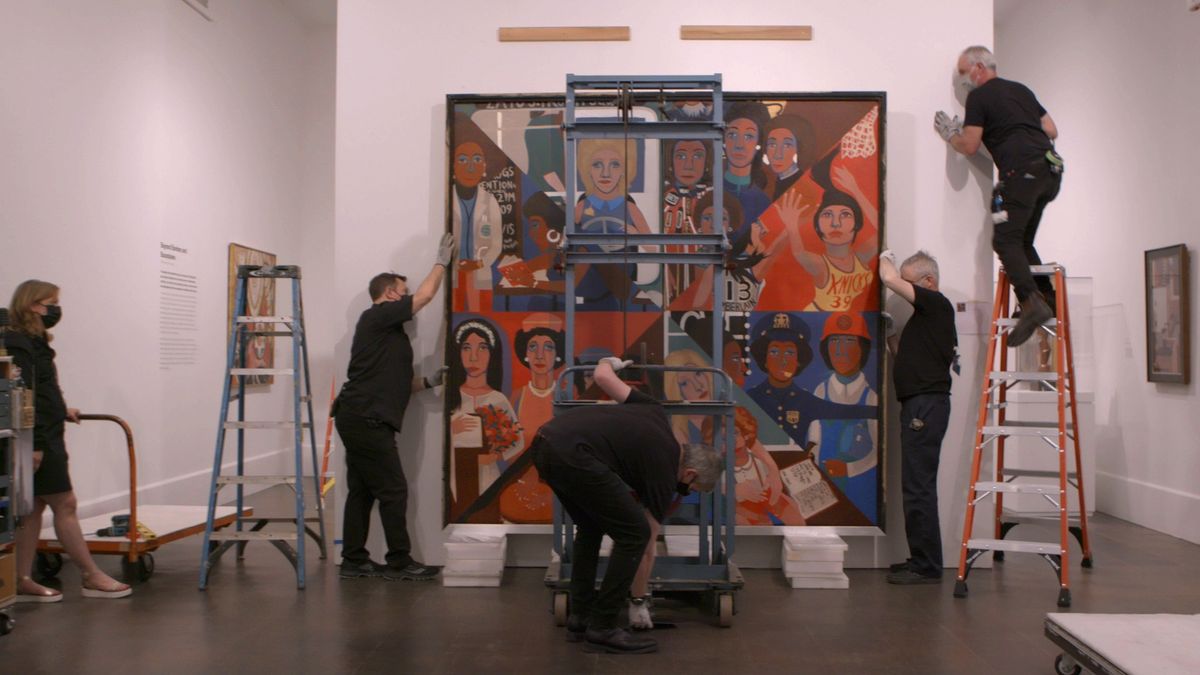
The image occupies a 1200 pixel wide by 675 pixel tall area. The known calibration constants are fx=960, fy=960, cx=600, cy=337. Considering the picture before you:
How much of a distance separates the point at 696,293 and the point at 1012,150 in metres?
2.00

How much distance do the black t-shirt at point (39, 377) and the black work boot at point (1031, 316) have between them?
5262 millimetres

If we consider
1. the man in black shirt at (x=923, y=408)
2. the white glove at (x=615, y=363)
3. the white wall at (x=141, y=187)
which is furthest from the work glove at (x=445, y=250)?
the white wall at (x=141, y=187)

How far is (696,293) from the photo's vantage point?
5789mm

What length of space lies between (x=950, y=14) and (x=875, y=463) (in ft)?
9.09

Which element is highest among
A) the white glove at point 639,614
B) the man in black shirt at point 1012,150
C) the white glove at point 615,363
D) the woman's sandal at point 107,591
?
the man in black shirt at point 1012,150

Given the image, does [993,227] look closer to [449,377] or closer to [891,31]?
[891,31]

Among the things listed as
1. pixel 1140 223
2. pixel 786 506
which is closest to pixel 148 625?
pixel 786 506

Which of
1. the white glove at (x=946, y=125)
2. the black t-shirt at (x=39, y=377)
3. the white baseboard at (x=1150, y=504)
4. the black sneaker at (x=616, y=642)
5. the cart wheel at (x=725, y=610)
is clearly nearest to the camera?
the black sneaker at (x=616, y=642)

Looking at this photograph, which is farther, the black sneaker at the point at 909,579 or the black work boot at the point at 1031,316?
the black sneaker at the point at 909,579

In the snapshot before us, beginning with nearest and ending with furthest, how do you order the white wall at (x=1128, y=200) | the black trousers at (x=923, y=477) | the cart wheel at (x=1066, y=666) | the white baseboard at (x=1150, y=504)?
1. the cart wheel at (x=1066, y=666)
2. the black trousers at (x=923, y=477)
3. the white baseboard at (x=1150, y=504)
4. the white wall at (x=1128, y=200)

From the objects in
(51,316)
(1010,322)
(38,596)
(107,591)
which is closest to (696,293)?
(1010,322)

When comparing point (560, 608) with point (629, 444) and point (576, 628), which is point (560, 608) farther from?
point (629, 444)

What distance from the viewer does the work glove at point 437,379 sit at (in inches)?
227

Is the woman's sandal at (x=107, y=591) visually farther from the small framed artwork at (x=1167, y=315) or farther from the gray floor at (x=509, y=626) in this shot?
the small framed artwork at (x=1167, y=315)
